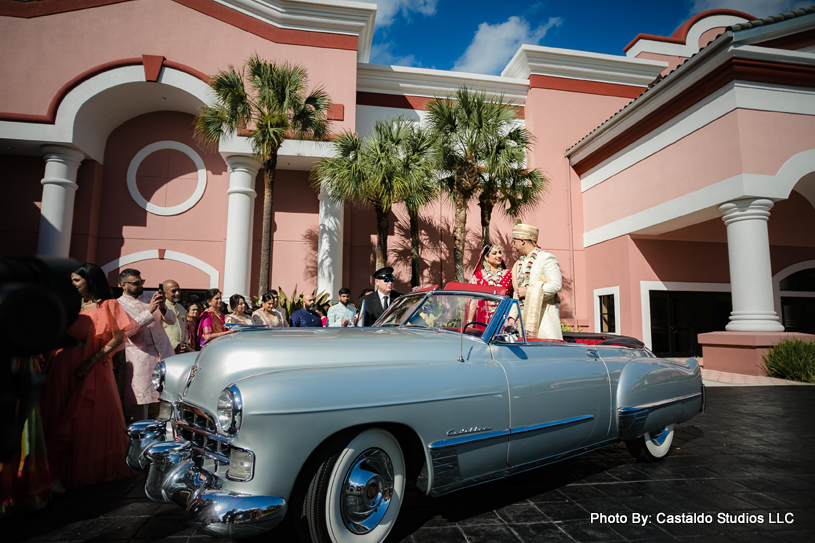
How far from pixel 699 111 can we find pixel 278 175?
1080 centimetres

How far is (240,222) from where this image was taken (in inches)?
466

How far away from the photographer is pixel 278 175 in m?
13.1

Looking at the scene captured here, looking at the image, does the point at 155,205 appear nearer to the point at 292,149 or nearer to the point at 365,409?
the point at 292,149

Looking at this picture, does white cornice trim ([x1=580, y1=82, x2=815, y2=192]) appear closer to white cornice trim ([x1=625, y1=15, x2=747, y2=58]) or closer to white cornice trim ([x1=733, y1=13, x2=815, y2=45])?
Result: white cornice trim ([x1=733, y1=13, x2=815, y2=45])

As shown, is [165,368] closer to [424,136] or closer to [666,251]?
[424,136]

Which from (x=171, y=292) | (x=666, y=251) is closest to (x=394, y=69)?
(x=666, y=251)

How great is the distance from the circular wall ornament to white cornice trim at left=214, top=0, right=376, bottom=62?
13.6 feet

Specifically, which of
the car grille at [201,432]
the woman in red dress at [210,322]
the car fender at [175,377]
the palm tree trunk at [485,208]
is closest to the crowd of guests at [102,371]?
the car fender at [175,377]

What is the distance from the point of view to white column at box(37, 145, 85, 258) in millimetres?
11172

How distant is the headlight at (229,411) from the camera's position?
189cm

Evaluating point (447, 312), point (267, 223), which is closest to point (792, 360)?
point (447, 312)

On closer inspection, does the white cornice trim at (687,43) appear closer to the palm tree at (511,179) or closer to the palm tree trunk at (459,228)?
the palm tree at (511,179)

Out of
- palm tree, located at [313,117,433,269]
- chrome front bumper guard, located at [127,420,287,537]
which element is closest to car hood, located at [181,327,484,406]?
chrome front bumper guard, located at [127,420,287,537]

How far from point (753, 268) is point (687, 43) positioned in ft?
38.8
